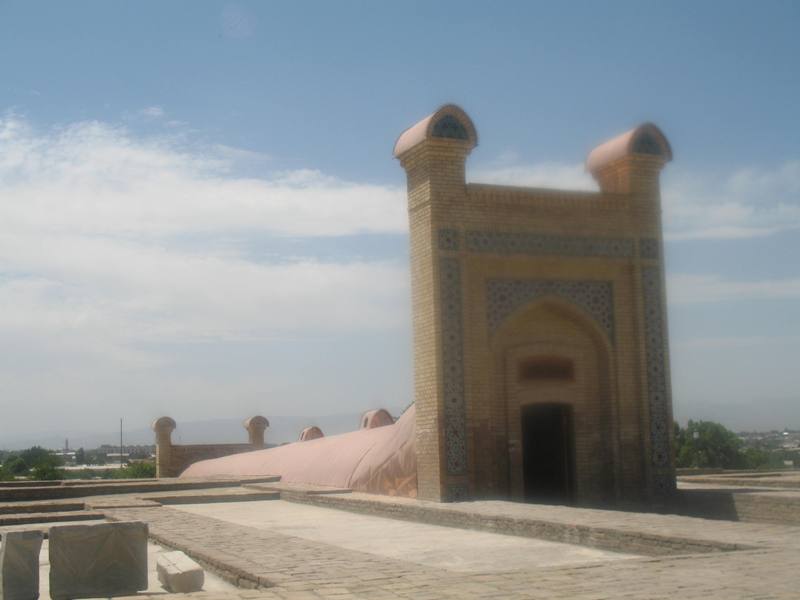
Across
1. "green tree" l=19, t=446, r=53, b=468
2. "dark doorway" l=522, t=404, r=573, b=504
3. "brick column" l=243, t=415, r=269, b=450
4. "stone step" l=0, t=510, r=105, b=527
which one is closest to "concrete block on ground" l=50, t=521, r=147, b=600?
"stone step" l=0, t=510, r=105, b=527

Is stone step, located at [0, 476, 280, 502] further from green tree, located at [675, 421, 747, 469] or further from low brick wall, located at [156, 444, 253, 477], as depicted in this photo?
green tree, located at [675, 421, 747, 469]

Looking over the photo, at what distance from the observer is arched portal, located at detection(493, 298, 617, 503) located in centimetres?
1223

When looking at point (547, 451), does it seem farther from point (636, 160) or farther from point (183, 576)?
point (183, 576)

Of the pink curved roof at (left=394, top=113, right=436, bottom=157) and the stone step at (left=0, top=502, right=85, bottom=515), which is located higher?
the pink curved roof at (left=394, top=113, right=436, bottom=157)

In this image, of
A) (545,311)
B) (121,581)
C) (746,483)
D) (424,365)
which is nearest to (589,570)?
(121,581)

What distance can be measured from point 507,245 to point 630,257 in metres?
1.84


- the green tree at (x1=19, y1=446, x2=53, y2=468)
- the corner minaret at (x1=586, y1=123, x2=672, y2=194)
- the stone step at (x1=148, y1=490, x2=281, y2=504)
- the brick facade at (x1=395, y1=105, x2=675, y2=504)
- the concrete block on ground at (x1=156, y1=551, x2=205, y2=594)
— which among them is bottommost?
the green tree at (x1=19, y1=446, x2=53, y2=468)

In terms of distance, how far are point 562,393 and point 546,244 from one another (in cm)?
192

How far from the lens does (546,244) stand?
12.5m

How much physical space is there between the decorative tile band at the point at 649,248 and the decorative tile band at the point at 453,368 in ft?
9.11

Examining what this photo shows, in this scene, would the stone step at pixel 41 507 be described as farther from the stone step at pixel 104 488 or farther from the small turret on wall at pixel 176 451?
the small turret on wall at pixel 176 451

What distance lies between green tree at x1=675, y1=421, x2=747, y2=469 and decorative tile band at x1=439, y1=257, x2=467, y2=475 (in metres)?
24.8

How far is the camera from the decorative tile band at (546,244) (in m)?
12.1

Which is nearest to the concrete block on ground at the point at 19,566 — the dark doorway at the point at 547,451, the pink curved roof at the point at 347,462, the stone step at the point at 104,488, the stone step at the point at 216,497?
the pink curved roof at the point at 347,462
